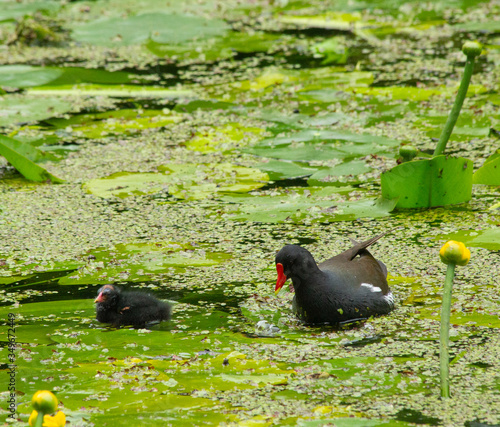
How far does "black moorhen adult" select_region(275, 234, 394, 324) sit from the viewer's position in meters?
2.77

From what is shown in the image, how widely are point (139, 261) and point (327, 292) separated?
91 centimetres

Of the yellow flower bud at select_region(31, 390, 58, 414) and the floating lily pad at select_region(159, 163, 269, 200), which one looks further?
the floating lily pad at select_region(159, 163, 269, 200)

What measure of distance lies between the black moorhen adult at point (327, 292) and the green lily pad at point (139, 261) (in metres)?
0.54

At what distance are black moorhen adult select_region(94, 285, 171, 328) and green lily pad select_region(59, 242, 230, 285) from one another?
1.05 feet

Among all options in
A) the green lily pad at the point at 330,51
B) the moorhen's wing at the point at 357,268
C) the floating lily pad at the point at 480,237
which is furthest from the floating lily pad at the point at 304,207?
the green lily pad at the point at 330,51

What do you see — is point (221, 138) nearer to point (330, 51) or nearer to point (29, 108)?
point (29, 108)

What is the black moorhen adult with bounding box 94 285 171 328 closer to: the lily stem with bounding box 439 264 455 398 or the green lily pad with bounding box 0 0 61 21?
the lily stem with bounding box 439 264 455 398

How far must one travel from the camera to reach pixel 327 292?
2785mm

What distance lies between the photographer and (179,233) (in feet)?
11.7

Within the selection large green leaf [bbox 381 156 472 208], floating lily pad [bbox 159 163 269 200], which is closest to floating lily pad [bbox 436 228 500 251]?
large green leaf [bbox 381 156 472 208]

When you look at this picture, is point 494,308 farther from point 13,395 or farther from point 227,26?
point 227,26

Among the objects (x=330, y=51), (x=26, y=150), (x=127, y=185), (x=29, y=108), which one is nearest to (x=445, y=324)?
(x=127, y=185)

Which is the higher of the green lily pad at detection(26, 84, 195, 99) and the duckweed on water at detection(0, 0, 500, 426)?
the green lily pad at detection(26, 84, 195, 99)

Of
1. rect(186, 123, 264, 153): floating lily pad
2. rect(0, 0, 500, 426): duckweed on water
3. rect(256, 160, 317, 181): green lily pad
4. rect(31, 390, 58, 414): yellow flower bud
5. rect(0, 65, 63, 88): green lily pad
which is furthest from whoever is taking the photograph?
rect(0, 65, 63, 88): green lily pad
